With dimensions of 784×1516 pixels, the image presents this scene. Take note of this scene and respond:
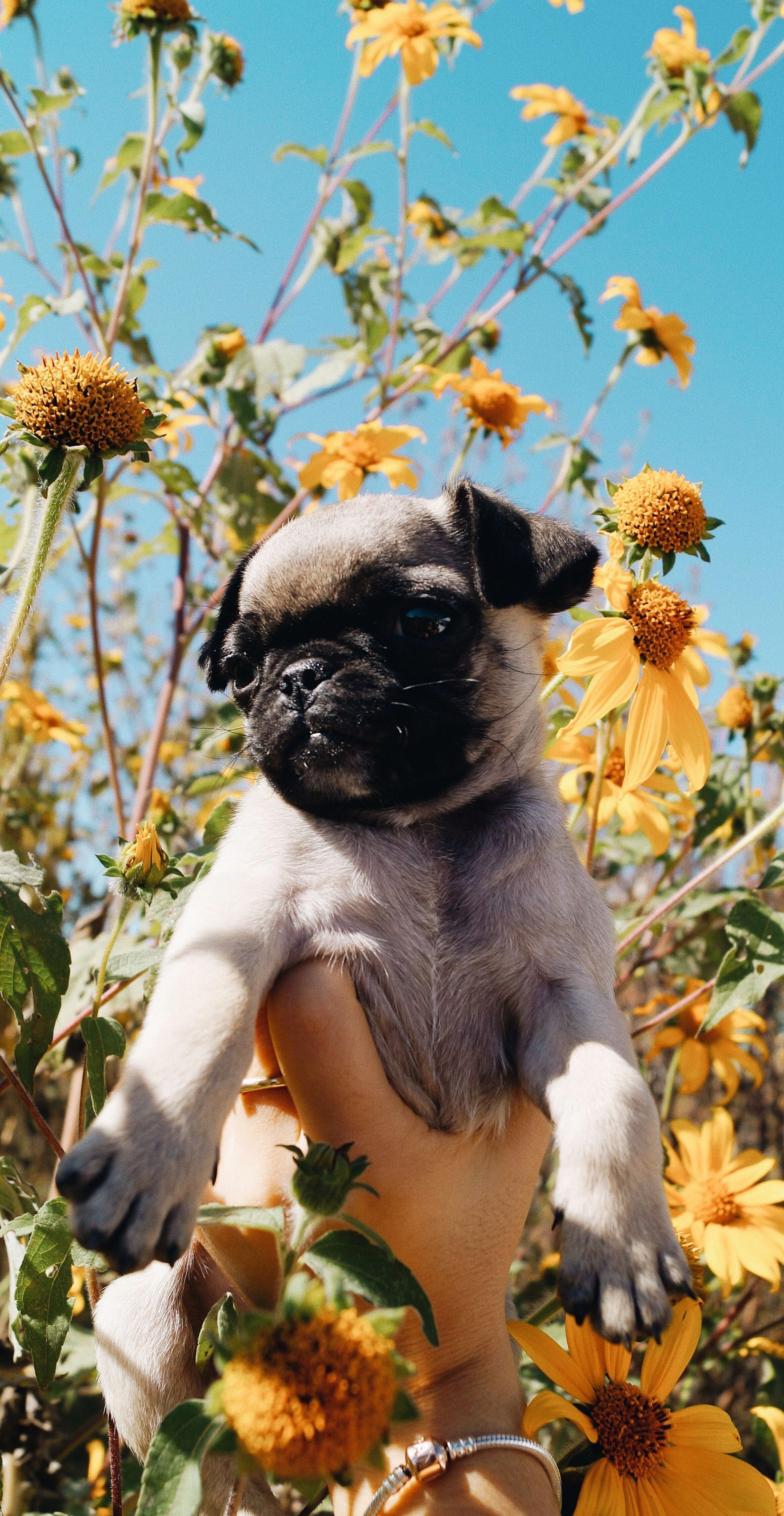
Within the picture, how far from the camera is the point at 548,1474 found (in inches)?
75.2

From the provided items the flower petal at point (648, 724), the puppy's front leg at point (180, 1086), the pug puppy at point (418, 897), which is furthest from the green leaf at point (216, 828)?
the flower petal at point (648, 724)

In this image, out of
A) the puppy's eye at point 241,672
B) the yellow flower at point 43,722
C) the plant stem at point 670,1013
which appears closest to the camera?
the puppy's eye at point 241,672

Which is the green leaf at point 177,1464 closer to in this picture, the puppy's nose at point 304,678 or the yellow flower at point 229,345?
the puppy's nose at point 304,678

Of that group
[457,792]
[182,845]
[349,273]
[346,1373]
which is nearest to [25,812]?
[182,845]

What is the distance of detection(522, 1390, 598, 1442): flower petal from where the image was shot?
1.85 meters

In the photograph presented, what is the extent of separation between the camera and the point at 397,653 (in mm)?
2221

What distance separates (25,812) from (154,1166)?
153 inches

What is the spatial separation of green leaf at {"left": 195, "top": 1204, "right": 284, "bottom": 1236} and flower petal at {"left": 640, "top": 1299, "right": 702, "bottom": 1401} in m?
0.96

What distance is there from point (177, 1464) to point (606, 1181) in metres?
0.79

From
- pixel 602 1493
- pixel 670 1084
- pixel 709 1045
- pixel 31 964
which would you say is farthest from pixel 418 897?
pixel 709 1045

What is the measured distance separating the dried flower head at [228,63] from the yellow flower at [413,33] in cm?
45

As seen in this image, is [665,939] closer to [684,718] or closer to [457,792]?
[684,718]

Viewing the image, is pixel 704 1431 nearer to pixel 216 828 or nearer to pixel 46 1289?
pixel 46 1289

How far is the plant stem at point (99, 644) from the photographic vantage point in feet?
9.21
